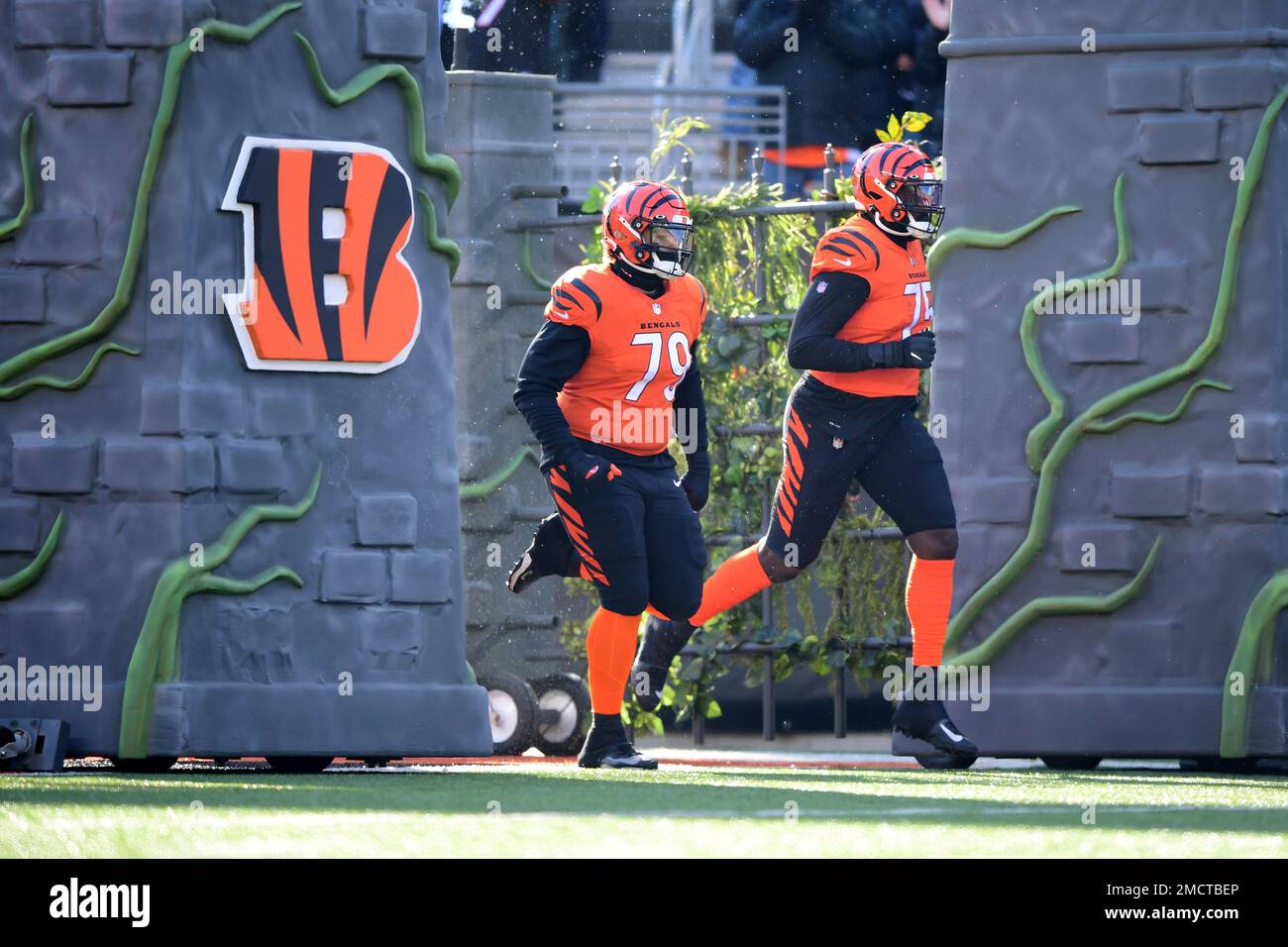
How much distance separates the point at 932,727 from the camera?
844 centimetres

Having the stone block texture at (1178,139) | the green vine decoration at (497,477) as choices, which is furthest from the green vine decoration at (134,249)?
the green vine decoration at (497,477)

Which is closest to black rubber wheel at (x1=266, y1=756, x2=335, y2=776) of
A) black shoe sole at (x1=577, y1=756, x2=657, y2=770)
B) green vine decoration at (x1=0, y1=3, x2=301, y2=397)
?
black shoe sole at (x1=577, y1=756, x2=657, y2=770)

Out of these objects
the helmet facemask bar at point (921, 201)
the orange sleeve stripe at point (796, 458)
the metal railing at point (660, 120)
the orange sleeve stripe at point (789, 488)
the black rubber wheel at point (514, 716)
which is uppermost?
the metal railing at point (660, 120)

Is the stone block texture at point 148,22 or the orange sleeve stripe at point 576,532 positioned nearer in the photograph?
the stone block texture at point 148,22

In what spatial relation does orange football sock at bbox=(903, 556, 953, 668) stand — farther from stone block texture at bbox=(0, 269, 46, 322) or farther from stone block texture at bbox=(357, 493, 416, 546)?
stone block texture at bbox=(0, 269, 46, 322)

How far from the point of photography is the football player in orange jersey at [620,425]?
8.30 metres

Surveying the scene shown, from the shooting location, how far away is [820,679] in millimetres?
11172

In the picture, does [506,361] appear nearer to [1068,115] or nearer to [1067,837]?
[1068,115]

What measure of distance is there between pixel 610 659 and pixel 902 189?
1.87 metres

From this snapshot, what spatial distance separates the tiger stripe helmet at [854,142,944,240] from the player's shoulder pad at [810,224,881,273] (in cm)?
10

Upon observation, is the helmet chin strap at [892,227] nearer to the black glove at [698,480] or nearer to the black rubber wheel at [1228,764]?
the black glove at [698,480]

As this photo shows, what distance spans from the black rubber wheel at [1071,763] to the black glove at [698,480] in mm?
1523

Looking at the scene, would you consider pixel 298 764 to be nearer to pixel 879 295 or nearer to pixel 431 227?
pixel 431 227

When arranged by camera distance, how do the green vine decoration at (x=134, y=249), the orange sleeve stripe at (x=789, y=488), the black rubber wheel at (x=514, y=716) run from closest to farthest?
the green vine decoration at (x=134, y=249), the orange sleeve stripe at (x=789, y=488), the black rubber wheel at (x=514, y=716)
